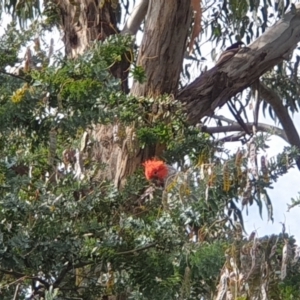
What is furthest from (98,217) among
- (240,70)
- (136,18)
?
(136,18)

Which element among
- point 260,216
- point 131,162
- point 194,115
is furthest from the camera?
point 194,115

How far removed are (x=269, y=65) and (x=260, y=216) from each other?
910 millimetres

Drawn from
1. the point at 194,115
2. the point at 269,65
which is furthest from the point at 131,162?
the point at 269,65

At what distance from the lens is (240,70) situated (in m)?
2.70

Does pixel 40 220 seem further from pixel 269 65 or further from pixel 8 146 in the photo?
pixel 269 65

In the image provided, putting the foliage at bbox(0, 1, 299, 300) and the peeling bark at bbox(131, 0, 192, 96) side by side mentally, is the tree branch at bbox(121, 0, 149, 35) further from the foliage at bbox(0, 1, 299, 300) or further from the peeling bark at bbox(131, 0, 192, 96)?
the foliage at bbox(0, 1, 299, 300)

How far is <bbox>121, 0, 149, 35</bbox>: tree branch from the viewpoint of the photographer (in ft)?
9.20

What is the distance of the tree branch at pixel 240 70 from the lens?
8.47 ft

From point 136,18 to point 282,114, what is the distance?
911 millimetres

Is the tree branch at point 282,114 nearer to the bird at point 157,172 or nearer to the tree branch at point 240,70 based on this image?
the tree branch at point 240,70

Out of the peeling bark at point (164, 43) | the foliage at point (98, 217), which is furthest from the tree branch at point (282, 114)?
the foliage at point (98, 217)

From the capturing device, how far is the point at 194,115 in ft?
8.38

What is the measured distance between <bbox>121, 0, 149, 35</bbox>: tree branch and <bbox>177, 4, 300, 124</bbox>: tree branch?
341 millimetres

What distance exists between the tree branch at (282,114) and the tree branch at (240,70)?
434 millimetres
